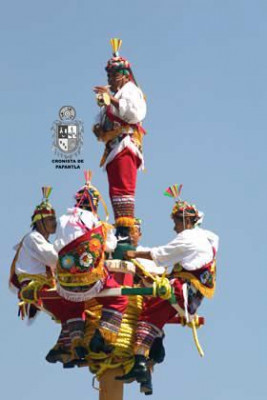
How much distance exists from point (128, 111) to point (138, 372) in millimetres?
4425

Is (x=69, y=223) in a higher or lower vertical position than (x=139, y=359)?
higher

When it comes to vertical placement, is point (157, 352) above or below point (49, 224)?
below

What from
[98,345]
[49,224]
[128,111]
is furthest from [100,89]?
[98,345]

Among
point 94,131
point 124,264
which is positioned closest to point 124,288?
point 124,264

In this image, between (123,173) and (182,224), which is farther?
(123,173)

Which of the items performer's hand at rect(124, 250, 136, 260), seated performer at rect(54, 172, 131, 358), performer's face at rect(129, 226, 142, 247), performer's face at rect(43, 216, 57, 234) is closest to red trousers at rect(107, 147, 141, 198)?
seated performer at rect(54, 172, 131, 358)

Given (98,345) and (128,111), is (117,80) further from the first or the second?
(98,345)

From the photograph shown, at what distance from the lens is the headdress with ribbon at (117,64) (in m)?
31.0

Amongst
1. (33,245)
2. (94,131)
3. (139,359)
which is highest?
(94,131)

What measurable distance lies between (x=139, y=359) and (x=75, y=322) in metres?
1.22

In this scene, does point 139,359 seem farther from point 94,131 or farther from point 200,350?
point 94,131

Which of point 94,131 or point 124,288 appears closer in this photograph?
point 124,288

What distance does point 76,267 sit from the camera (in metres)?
28.9

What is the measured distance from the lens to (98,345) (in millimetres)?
29422
